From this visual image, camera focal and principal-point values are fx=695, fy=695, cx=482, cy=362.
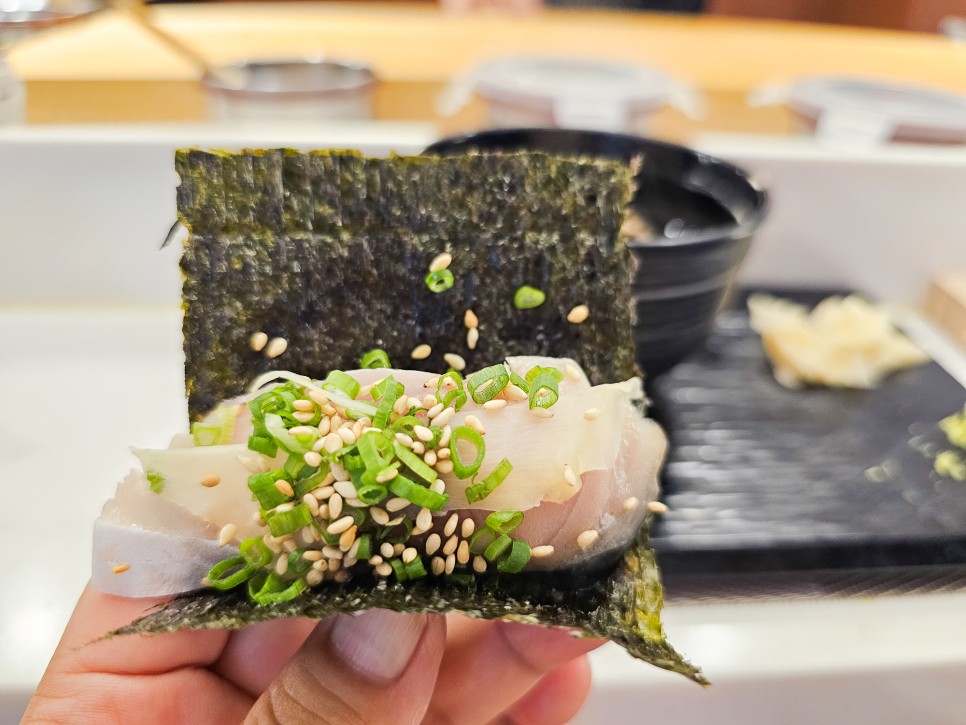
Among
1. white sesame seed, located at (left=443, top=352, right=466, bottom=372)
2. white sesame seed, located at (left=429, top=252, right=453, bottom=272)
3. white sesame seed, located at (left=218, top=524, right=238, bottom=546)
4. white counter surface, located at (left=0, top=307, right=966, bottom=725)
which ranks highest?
white sesame seed, located at (left=429, top=252, right=453, bottom=272)

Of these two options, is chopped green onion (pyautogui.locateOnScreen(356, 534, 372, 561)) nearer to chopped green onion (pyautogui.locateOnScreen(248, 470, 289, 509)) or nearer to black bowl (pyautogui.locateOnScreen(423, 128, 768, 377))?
chopped green onion (pyautogui.locateOnScreen(248, 470, 289, 509))

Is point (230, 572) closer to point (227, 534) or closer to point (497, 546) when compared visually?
point (227, 534)

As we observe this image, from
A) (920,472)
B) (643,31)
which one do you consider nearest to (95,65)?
(643,31)

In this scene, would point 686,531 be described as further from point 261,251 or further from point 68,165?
point 68,165

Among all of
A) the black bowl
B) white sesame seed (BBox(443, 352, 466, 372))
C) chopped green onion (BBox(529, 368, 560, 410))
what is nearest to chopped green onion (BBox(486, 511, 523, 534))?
chopped green onion (BBox(529, 368, 560, 410))

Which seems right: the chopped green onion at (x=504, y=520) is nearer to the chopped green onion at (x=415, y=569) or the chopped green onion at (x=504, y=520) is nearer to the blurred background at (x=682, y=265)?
the chopped green onion at (x=415, y=569)

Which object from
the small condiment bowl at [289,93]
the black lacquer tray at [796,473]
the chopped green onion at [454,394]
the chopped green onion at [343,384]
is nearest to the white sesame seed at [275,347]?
the chopped green onion at [343,384]
